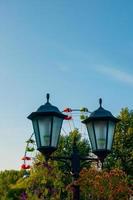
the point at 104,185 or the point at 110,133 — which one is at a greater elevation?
the point at 110,133

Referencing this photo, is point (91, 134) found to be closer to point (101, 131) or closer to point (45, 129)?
point (101, 131)

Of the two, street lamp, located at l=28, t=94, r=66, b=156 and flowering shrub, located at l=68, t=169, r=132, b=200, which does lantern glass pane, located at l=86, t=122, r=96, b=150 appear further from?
flowering shrub, located at l=68, t=169, r=132, b=200

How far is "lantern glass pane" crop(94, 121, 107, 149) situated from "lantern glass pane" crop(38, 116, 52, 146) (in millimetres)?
735

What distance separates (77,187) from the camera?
741 cm

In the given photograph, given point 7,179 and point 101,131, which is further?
point 7,179

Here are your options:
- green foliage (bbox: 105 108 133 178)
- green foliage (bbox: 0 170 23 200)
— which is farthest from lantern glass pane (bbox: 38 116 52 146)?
green foliage (bbox: 0 170 23 200)

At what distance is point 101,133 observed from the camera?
7512 mm

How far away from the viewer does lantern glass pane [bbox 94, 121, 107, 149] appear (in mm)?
7469

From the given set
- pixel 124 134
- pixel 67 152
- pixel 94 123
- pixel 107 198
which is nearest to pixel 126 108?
pixel 124 134

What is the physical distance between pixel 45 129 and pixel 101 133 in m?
0.85

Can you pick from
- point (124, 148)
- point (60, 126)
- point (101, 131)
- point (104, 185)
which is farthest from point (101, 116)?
point (124, 148)

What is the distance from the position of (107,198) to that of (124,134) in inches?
949

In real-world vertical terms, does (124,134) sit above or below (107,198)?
above

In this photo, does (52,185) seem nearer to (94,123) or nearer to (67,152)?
(67,152)
